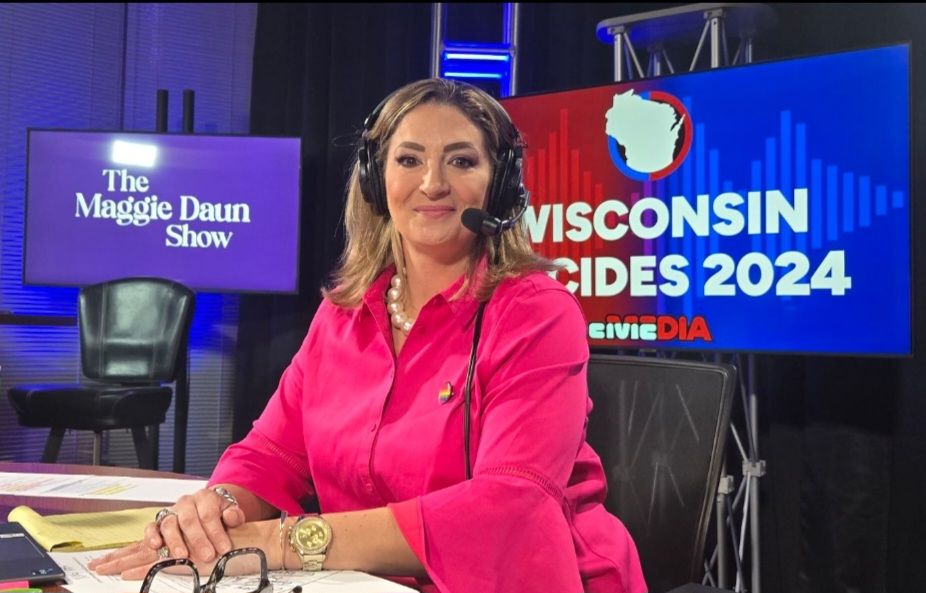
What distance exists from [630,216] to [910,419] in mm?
1123

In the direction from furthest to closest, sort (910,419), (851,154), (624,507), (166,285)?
1. (166,285)
2. (910,419)
3. (851,154)
4. (624,507)

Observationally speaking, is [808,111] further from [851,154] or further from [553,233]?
[553,233]

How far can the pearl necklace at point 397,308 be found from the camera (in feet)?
4.42

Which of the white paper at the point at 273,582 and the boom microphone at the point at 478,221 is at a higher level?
the boom microphone at the point at 478,221

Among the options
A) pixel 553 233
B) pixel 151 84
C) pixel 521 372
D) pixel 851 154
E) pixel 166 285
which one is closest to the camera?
pixel 521 372

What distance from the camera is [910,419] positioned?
2.88m

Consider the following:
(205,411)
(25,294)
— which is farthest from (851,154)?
(25,294)

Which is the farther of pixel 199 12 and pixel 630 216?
pixel 199 12

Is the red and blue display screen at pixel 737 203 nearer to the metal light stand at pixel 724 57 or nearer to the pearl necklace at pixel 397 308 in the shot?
the metal light stand at pixel 724 57

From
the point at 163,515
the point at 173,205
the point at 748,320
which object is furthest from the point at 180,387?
the point at 163,515

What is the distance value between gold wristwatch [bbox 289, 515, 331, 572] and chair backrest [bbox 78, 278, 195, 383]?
283 cm

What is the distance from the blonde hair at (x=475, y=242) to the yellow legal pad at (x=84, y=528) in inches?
17.8

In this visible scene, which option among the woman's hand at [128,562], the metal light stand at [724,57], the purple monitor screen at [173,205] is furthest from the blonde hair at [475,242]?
the purple monitor screen at [173,205]

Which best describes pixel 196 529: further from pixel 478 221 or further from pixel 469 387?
pixel 478 221
